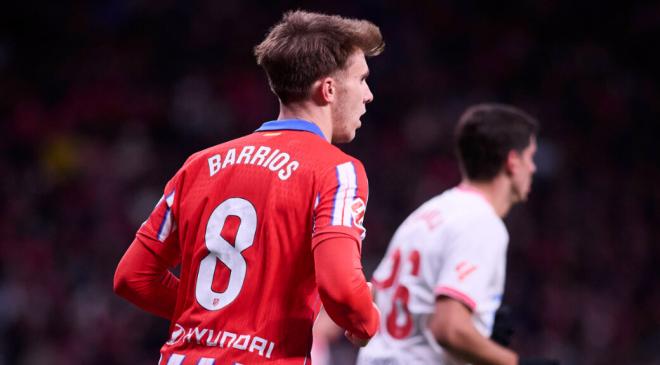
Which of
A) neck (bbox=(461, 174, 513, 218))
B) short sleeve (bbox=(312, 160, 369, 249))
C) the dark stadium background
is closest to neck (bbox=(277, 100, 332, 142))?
short sleeve (bbox=(312, 160, 369, 249))

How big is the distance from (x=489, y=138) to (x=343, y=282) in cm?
177

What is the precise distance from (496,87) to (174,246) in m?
8.63

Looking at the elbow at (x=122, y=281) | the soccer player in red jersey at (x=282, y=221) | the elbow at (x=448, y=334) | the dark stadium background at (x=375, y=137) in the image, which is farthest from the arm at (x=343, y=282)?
the dark stadium background at (x=375, y=137)

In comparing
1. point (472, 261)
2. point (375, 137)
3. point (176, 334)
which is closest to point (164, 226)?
point (176, 334)

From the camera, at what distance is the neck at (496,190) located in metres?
3.76

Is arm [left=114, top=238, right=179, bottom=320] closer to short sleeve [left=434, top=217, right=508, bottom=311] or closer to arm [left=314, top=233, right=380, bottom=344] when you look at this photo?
arm [left=314, top=233, right=380, bottom=344]

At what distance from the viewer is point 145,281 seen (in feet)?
8.61

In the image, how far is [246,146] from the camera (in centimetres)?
251

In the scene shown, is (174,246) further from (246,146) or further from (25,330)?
(25,330)

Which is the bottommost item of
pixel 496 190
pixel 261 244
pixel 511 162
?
pixel 261 244

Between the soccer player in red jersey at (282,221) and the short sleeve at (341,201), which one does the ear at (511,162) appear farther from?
the short sleeve at (341,201)

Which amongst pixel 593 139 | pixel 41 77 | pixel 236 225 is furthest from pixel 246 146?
pixel 41 77

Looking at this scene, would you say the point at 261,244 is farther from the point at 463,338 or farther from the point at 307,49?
the point at 463,338

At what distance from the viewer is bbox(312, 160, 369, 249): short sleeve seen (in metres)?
2.31
